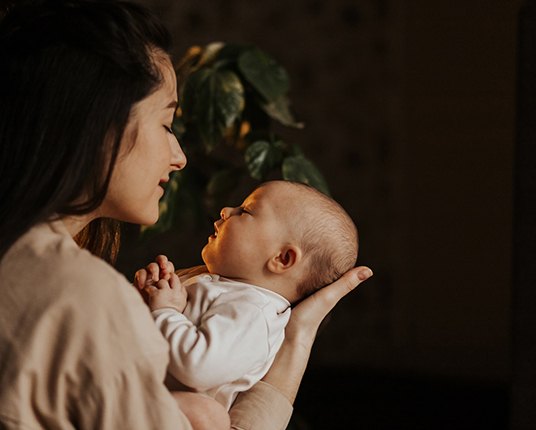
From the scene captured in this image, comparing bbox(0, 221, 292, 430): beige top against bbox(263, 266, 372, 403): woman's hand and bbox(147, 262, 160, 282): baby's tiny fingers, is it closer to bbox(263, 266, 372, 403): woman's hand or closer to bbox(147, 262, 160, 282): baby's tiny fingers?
bbox(147, 262, 160, 282): baby's tiny fingers

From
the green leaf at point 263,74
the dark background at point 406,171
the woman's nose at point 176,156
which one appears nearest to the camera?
the woman's nose at point 176,156

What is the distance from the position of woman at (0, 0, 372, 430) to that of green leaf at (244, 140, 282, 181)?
3.31 ft

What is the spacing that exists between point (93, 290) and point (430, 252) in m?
3.21

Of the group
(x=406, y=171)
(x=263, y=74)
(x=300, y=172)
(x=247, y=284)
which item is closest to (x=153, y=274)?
(x=247, y=284)

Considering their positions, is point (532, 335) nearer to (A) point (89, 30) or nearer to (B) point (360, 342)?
(A) point (89, 30)

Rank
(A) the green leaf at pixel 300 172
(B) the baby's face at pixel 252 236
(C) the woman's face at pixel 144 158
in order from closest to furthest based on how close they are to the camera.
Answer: (C) the woman's face at pixel 144 158, (B) the baby's face at pixel 252 236, (A) the green leaf at pixel 300 172

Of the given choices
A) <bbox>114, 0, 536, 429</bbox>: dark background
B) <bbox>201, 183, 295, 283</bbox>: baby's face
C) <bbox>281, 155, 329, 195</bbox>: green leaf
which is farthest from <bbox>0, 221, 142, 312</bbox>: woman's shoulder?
<bbox>114, 0, 536, 429</bbox>: dark background

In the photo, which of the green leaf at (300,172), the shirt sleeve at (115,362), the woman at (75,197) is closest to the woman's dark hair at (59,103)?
the woman at (75,197)

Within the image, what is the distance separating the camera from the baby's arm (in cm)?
119

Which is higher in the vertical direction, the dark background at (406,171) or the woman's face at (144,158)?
the woman's face at (144,158)

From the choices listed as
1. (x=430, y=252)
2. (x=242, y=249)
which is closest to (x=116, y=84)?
(x=242, y=249)

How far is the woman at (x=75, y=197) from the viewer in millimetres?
904

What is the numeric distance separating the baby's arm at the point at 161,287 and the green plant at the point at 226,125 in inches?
31.6

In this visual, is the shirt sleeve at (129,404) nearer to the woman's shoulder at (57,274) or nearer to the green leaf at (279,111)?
the woman's shoulder at (57,274)
